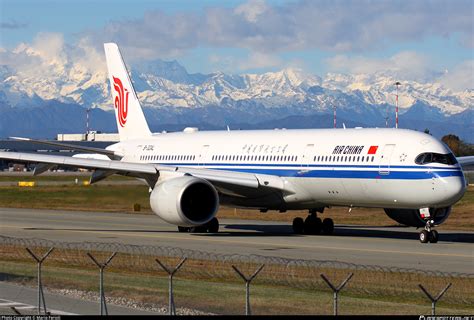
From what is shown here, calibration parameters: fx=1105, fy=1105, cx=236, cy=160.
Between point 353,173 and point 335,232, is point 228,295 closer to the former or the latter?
point 353,173

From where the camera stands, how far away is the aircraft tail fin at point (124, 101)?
56781mm

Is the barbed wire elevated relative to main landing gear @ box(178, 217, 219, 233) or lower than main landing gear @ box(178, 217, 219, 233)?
lower

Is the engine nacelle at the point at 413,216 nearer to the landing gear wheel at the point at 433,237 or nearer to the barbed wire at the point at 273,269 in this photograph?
the landing gear wheel at the point at 433,237

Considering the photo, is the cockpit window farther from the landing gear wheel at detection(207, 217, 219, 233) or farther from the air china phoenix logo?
the air china phoenix logo

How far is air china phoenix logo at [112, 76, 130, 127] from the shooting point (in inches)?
2248

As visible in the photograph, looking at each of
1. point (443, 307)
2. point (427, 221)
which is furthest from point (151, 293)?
point (427, 221)

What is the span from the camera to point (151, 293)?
2498 centimetres

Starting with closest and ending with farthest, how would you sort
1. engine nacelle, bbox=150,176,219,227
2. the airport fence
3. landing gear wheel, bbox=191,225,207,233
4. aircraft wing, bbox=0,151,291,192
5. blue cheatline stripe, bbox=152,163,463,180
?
the airport fence
blue cheatline stripe, bbox=152,163,463,180
engine nacelle, bbox=150,176,219,227
aircraft wing, bbox=0,151,291,192
landing gear wheel, bbox=191,225,207,233

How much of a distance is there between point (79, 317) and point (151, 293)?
4.43 metres

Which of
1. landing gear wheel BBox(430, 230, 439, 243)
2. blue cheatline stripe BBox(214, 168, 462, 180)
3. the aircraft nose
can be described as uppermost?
blue cheatline stripe BBox(214, 168, 462, 180)

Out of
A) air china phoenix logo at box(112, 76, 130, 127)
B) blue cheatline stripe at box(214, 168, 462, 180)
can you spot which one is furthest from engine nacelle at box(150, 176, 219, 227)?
air china phoenix logo at box(112, 76, 130, 127)

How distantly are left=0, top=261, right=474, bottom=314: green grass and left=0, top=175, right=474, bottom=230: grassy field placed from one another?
2678cm

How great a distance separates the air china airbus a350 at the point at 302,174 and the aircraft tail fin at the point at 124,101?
14.9ft

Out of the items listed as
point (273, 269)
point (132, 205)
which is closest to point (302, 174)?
point (273, 269)
